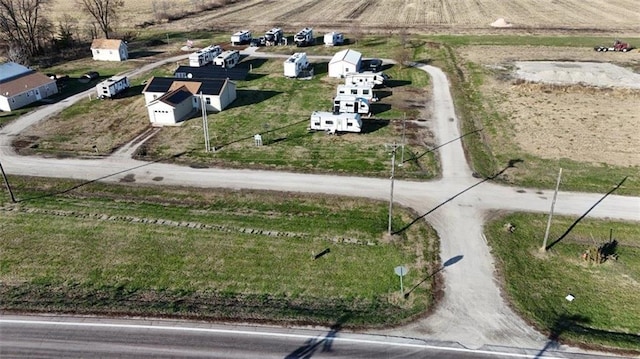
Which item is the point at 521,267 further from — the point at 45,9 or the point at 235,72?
the point at 45,9

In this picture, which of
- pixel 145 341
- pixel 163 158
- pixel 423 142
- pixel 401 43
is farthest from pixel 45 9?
pixel 145 341

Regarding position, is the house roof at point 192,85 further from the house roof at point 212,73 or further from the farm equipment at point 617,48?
the farm equipment at point 617,48

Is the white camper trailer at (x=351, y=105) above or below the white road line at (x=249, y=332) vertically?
above

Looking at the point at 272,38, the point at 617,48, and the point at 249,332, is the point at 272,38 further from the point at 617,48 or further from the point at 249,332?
the point at 249,332

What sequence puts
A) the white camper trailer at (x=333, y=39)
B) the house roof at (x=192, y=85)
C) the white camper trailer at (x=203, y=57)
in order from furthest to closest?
the white camper trailer at (x=333, y=39) → the white camper trailer at (x=203, y=57) → the house roof at (x=192, y=85)

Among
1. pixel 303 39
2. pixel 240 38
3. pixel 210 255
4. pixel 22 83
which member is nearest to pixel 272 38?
pixel 240 38

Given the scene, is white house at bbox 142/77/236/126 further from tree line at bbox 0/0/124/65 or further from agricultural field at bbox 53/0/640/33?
agricultural field at bbox 53/0/640/33

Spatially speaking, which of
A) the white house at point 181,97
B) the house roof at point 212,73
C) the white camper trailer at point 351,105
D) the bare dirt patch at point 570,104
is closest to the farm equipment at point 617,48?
the bare dirt patch at point 570,104
